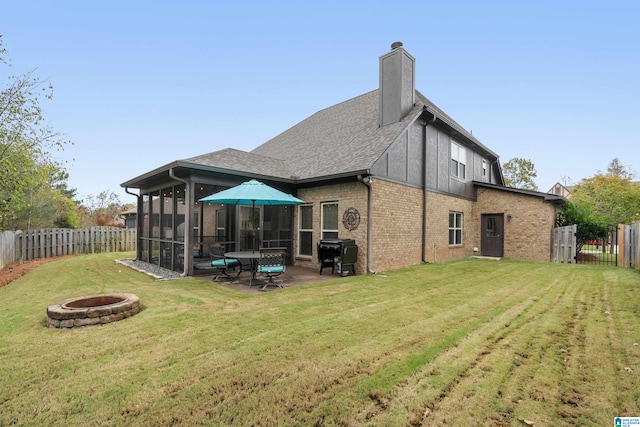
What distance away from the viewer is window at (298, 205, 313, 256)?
10.4m

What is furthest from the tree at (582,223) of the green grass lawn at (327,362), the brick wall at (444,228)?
the green grass lawn at (327,362)

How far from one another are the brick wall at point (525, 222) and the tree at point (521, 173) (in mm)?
20316

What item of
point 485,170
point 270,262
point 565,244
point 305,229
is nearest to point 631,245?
point 565,244

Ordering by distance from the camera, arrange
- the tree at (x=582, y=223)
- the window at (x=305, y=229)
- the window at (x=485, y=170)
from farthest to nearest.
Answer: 1. the window at (x=485, y=170)
2. the tree at (x=582, y=223)
3. the window at (x=305, y=229)

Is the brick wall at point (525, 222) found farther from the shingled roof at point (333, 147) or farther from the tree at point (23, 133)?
the tree at point (23, 133)

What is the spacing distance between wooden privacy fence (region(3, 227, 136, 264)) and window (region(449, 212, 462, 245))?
1728 centimetres

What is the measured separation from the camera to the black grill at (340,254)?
8.49 meters

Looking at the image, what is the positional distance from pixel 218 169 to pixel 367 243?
493 centimetres

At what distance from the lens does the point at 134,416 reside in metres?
2.16

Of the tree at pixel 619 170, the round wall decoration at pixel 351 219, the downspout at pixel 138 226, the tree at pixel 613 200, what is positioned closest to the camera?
the round wall decoration at pixel 351 219

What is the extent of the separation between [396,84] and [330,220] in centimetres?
579

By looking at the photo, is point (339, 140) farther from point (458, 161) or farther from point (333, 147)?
point (458, 161)

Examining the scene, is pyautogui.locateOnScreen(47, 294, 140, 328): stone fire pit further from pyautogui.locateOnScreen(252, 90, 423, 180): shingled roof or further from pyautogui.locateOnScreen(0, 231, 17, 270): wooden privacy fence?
pyautogui.locateOnScreen(0, 231, 17, 270): wooden privacy fence

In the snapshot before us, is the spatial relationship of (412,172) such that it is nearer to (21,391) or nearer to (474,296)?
(474,296)
